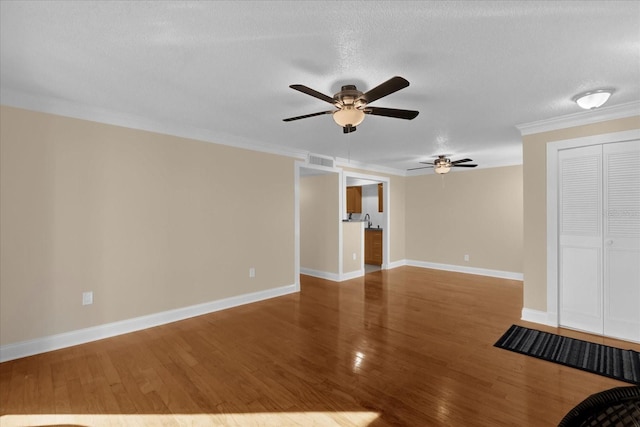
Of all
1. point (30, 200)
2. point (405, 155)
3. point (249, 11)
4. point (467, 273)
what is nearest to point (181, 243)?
point (30, 200)

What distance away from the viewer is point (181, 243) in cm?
382

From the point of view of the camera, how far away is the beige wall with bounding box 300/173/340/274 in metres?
5.95

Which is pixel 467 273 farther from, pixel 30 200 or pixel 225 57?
pixel 30 200

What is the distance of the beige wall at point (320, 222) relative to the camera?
234 inches

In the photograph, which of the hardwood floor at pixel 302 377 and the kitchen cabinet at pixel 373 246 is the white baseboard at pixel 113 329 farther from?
the kitchen cabinet at pixel 373 246

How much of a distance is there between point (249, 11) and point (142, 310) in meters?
3.38

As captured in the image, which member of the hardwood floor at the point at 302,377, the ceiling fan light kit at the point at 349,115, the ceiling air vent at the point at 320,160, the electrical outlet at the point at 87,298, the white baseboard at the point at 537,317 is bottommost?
the hardwood floor at the point at 302,377

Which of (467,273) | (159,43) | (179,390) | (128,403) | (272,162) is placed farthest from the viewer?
(467,273)

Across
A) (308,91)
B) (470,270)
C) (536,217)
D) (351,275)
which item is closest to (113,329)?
(308,91)

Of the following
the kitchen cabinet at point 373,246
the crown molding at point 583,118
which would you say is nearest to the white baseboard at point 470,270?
the kitchen cabinet at point 373,246

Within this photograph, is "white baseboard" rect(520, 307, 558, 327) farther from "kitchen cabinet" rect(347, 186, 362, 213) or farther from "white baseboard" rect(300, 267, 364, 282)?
"kitchen cabinet" rect(347, 186, 362, 213)

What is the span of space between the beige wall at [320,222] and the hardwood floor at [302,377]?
87.8 inches

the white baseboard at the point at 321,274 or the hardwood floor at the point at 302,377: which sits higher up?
the white baseboard at the point at 321,274

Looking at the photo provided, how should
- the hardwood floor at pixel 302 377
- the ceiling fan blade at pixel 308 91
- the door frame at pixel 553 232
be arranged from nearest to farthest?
the hardwood floor at pixel 302 377, the ceiling fan blade at pixel 308 91, the door frame at pixel 553 232
